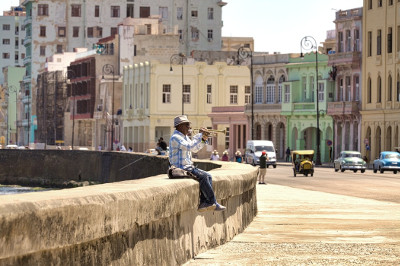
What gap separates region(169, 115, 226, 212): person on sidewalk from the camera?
14805 mm

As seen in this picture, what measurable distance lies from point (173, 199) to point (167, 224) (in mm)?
285

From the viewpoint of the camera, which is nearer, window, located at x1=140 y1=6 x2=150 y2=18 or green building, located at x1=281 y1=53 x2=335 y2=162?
green building, located at x1=281 y1=53 x2=335 y2=162

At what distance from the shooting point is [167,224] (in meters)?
13.1

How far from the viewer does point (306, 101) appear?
11238 cm

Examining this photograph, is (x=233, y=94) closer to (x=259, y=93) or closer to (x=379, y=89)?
(x=259, y=93)

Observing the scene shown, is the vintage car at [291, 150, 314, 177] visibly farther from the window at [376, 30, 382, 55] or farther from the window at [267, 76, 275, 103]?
the window at [267, 76, 275, 103]

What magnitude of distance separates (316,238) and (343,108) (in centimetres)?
8518

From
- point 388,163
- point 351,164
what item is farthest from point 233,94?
point 388,163

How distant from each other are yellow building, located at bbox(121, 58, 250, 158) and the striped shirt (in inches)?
4150

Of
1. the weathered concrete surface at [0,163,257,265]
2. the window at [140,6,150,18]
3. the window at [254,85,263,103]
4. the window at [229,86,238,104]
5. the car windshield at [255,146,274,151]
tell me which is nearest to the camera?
the weathered concrete surface at [0,163,257,265]

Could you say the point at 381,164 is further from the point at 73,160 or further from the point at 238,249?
the point at 238,249

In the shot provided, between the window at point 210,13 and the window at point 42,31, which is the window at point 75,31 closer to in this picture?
the window at point 42,31

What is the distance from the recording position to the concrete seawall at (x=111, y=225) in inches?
335

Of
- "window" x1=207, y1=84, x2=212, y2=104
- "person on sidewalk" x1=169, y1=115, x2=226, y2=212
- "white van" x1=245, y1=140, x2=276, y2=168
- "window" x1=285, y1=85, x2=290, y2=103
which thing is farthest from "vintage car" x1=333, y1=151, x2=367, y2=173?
"person on sidewalk" x1=169, y1=115, x2=226, y2=212
